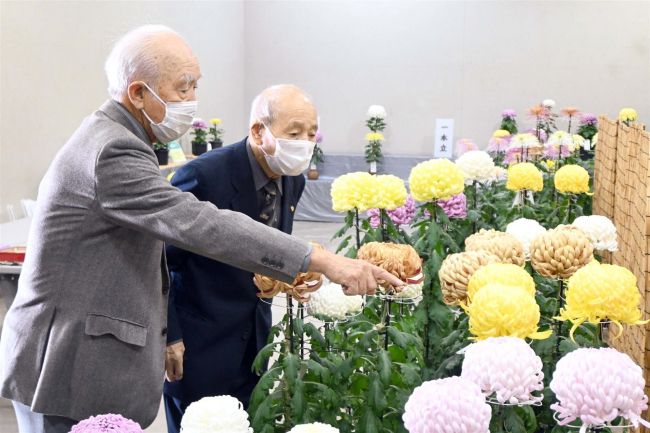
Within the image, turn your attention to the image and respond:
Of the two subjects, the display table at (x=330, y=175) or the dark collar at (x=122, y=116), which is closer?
the dark collar at (x=122, y=116)

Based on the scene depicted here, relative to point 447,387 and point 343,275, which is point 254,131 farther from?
point 447,387

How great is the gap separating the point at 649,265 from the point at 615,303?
2.38ft

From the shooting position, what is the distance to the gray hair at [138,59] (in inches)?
63.8

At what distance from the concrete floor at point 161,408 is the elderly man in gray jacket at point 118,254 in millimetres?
2193

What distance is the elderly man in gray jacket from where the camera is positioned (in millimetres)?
1494

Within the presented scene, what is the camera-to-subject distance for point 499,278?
1396mm

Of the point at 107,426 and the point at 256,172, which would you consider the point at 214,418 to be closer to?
the point at 107,426

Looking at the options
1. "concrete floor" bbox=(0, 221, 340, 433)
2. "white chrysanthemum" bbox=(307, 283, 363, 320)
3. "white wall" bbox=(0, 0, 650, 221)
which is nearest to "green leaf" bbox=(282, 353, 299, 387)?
"white chrysanthemum" bbox=(307, 283, 363, 320)

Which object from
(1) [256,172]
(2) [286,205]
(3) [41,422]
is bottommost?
(3) [41,422]

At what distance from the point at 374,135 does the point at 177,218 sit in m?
8.81

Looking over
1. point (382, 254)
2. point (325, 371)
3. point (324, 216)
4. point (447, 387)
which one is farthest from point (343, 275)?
point (324, 216)

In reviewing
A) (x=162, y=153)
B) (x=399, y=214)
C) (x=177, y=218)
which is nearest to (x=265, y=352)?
(x=177, y=218)

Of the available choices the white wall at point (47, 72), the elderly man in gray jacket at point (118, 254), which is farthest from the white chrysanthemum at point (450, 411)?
the white wall at point (47, 72)

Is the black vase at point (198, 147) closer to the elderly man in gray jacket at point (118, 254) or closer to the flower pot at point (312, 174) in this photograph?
the flower pot at point (312, 174)
